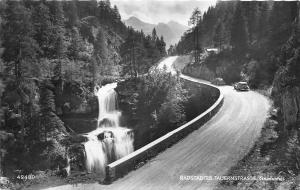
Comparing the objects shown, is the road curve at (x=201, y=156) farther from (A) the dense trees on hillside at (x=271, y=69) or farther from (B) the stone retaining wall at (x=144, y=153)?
(A) the dense trees on hillside at (x=271, y=69)

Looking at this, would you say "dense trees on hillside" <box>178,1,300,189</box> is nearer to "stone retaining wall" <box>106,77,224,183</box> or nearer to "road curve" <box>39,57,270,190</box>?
"road curve" <box>39,57,270,190</box>

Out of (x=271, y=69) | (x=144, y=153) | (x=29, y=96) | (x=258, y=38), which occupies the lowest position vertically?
(x=144, y=153)

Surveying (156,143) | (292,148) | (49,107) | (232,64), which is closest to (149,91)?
(49,107)

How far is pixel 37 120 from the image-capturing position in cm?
2831

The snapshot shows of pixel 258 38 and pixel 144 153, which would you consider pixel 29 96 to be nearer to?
pixel 144 153

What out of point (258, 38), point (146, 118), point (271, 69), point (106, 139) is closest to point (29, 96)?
point (106, 139)

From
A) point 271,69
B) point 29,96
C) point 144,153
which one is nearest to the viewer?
point 144,153

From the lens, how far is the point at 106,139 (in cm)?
3259

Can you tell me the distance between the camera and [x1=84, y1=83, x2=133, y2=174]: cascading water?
30133 millimetres

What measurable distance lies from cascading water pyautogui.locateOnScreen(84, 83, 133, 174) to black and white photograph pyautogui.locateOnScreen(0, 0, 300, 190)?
0.46 ft

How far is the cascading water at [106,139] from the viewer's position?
30.1m

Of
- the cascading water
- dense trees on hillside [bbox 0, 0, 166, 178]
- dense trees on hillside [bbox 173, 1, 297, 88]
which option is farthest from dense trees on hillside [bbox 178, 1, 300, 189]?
dense trees on hillside [bbox 0, 0, 166, 178]

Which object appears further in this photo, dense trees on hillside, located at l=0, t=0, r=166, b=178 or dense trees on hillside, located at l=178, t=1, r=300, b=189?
dense trees on hillside, located at l=0, t=0, r=166, b=178

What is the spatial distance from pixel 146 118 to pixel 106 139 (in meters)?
7.99
